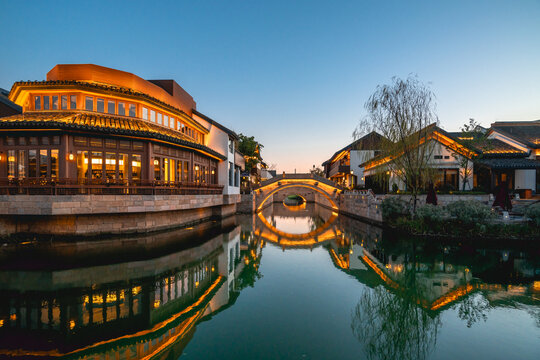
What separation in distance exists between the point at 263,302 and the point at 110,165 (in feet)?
41.8

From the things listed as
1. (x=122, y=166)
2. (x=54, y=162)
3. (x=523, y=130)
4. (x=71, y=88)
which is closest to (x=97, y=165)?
(x=122, y=166)

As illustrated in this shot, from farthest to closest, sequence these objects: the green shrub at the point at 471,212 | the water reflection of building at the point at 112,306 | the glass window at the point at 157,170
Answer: the glass window at the point at 157,170
the green shrub at the point at 471,212
the water reflection of building at the point at 112,306

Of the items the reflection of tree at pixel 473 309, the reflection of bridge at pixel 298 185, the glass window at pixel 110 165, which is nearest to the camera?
the reflection of tree at pixel 473 309

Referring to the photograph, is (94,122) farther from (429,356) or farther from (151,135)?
(429,356)

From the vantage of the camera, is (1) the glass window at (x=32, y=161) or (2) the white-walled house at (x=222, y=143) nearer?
(1) the glass window at (x=32, y=161)

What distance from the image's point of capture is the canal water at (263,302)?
558 centimetres

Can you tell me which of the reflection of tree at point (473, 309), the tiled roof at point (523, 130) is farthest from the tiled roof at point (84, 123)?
the tiled roof at point (523, 130)

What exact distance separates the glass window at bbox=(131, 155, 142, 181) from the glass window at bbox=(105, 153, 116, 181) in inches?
37.4

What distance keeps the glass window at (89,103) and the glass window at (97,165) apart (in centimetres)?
409

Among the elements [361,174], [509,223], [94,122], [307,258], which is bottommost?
[307,258]

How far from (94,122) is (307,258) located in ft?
47.1

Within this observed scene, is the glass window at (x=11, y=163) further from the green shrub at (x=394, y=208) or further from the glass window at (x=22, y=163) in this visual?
the green shrub at (x=394, y=208)

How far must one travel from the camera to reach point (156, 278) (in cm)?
973

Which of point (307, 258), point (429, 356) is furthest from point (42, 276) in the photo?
point (429, 356)
